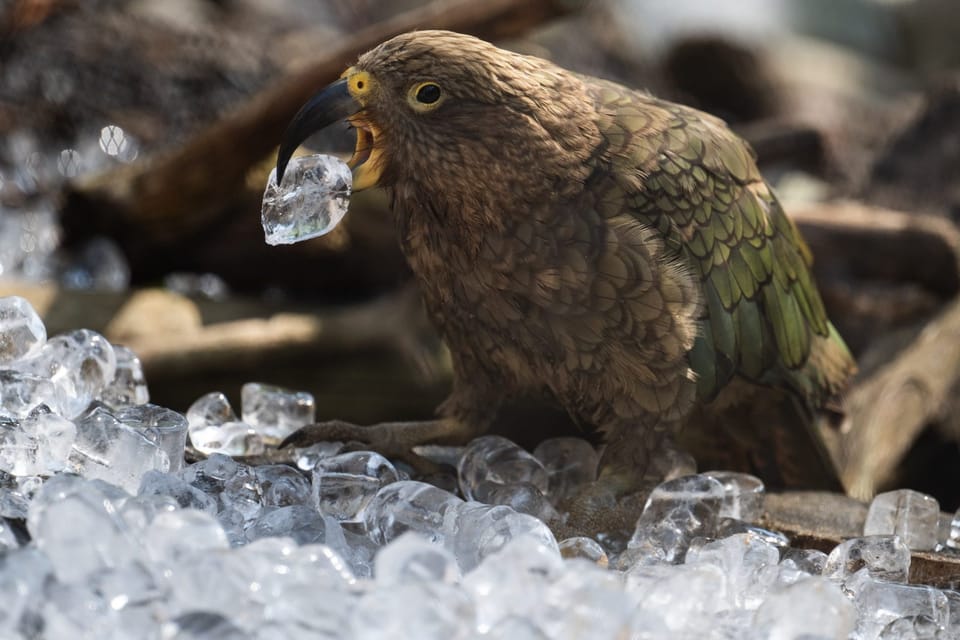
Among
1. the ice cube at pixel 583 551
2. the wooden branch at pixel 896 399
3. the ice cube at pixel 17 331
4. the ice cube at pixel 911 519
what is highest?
the ice cube at pixel 17 331

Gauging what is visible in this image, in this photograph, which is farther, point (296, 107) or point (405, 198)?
point (296, 107)

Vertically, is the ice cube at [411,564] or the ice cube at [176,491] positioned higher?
the ice cube at [411,564]

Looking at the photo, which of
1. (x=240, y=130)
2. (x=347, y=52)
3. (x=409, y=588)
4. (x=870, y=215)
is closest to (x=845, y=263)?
(x=870, y=215)

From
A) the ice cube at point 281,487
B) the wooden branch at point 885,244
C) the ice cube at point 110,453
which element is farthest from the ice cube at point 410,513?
the wooden branch at point 885,244

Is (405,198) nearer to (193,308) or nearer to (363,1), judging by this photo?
(193,308)

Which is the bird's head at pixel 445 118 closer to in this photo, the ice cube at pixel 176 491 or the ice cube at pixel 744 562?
the ice cube at pixel 176 491

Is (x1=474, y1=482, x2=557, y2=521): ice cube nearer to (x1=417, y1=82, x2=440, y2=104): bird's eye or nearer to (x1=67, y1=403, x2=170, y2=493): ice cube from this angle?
(x1=67, y1=403, x2=170, y2=493): ice cube

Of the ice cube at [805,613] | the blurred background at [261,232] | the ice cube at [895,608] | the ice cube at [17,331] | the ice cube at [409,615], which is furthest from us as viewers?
the blurred background at [261,232]
